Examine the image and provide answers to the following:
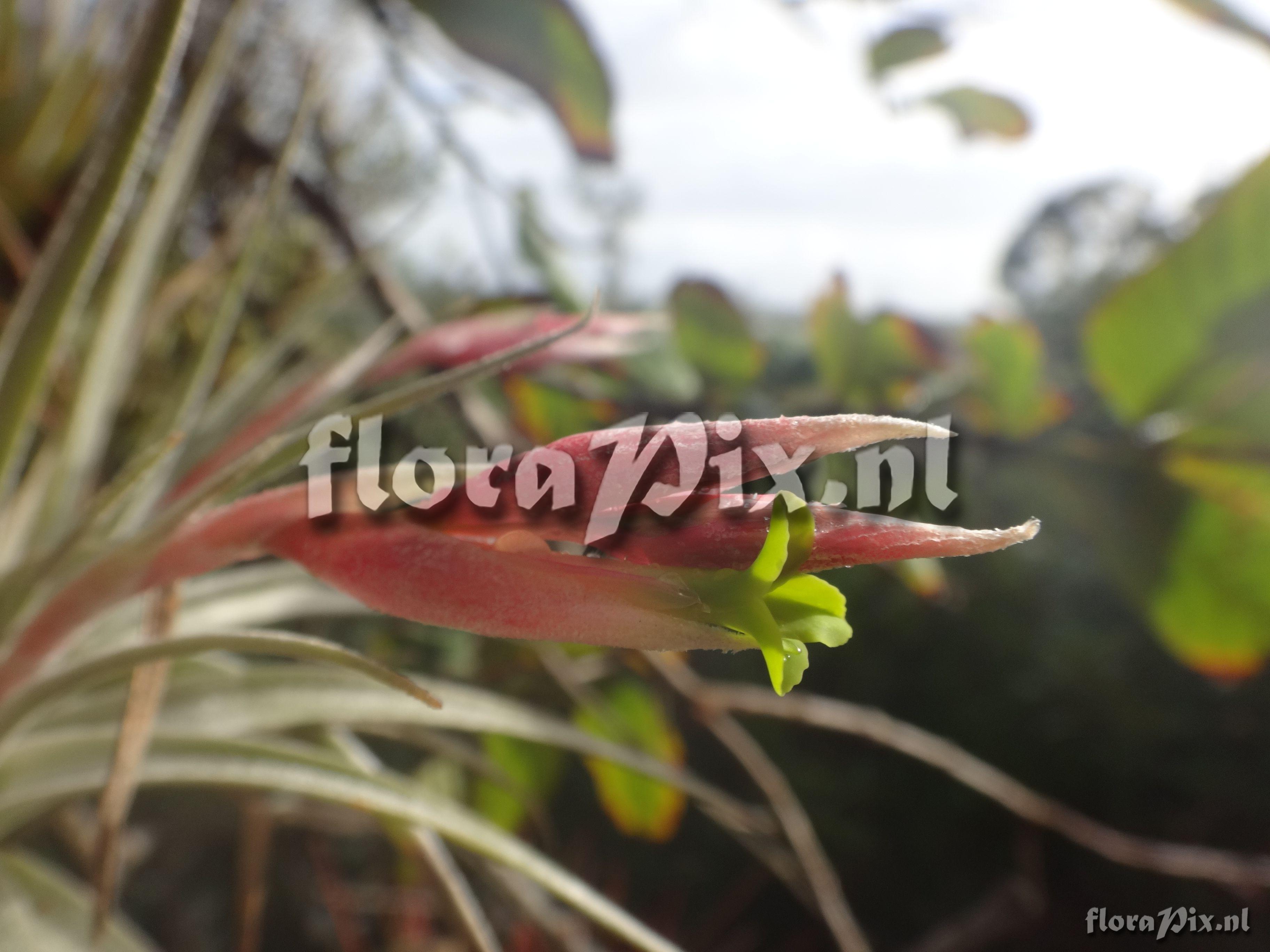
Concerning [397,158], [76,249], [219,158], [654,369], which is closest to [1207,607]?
[654,369]

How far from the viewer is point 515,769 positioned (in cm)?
70

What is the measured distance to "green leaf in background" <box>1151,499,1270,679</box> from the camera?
0.51 m

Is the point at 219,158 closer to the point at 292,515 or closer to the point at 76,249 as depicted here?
the point at 76,249

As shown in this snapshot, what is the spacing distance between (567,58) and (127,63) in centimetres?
25

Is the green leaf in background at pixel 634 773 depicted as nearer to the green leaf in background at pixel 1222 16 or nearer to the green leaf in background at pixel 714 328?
the green leaf in background at pixel 714 328

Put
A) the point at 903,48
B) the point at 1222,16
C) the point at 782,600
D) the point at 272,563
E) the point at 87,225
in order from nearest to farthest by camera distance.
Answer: the point at 782,600 < the point at 87,225 < the point at 1222,16 < the point at 903,48 < the point at 272,563

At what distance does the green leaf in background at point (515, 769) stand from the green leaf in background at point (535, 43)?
0.47 meters

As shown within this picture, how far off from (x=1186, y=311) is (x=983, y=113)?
0.54ft

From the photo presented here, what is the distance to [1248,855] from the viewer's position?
1.14m

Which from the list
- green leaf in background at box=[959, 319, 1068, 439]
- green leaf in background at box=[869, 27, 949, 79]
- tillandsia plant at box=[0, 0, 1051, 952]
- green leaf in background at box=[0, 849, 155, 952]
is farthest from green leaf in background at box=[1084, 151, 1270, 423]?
green leaf in background at box=[0, 849, 155, 952]

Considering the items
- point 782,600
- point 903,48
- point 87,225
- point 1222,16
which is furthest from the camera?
point 903,48

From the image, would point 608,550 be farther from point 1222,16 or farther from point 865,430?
point 1222,16

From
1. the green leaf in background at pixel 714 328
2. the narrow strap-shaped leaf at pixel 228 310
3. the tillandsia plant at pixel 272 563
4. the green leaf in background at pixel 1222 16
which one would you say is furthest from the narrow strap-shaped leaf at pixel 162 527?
the green leaf in background at pixel 714 328

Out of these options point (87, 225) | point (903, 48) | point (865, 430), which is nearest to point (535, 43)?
point (903, 48)
